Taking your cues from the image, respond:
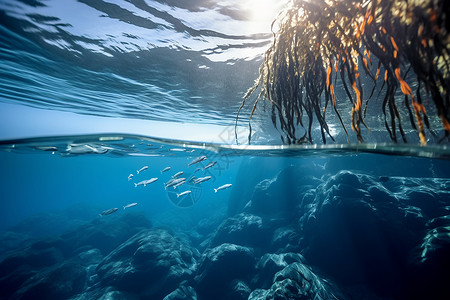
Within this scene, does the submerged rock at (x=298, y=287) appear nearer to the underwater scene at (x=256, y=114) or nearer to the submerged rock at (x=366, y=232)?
the underwater scene at (x=256, y=114)

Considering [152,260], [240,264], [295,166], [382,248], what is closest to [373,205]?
[382,248]

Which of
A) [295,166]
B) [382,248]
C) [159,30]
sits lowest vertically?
[382,248]

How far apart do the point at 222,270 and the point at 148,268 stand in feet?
17.6

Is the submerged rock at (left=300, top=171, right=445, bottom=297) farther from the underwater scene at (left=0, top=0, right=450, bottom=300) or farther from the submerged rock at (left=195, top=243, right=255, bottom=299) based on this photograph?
the submerged rock at (left=195, top=243, right=255, bottom=299)

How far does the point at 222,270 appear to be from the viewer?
1254 cm

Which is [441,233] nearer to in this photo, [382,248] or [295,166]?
[382,248]

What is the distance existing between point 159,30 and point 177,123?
36.3ft

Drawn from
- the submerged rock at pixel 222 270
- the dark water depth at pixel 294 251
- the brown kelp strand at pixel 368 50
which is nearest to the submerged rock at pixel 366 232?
the dark water depth at pixel 294 251

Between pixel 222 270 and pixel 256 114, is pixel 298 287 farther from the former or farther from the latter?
pixel 256 114

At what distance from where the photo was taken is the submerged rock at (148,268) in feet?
41.3

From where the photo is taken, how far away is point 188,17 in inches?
234

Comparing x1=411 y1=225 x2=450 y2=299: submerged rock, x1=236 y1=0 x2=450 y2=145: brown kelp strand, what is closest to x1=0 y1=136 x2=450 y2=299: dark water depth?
x1=411 y1=225 x2=450 y2=299: submerged rock

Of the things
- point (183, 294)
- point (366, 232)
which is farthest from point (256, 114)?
point (183, 294)

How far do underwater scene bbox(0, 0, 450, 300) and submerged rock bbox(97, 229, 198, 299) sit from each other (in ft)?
0.33
